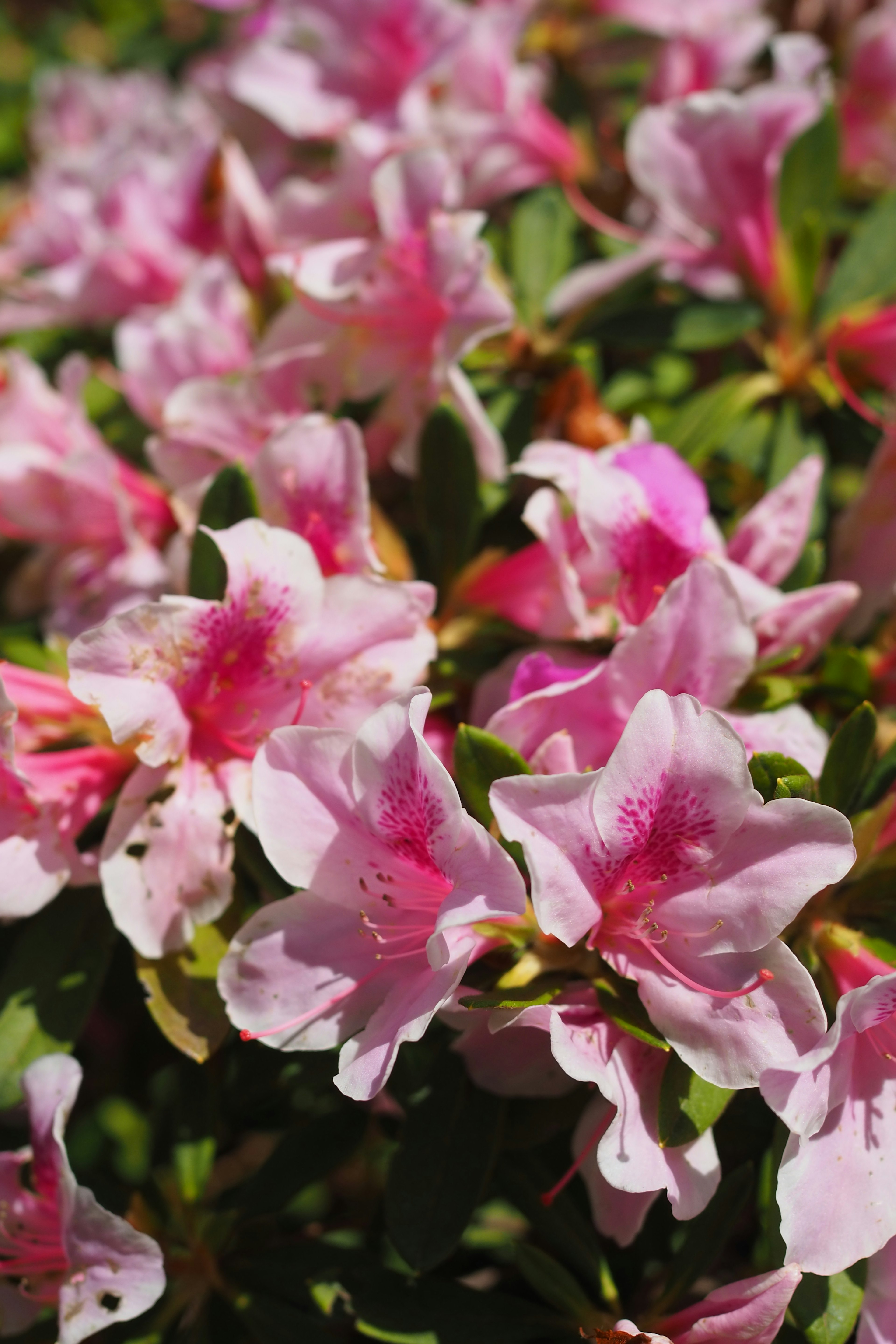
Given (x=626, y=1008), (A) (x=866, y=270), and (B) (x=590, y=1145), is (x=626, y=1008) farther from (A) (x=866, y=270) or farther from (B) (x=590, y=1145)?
(A) (x=866, y=270)

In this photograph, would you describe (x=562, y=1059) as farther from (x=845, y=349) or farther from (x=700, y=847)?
(x=845, y=349)

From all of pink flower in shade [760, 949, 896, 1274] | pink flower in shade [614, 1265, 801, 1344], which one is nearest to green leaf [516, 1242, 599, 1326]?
pink flower in shade [614, 1265, 801, 1344]

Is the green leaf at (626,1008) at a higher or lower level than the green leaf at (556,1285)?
higher

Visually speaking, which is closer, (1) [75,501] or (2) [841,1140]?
(2) [841,1140]

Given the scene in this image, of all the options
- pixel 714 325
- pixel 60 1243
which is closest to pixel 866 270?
pixel 714 325

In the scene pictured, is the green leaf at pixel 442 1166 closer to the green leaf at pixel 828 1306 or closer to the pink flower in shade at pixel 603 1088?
the pink flower in shade at pixel 603 1088

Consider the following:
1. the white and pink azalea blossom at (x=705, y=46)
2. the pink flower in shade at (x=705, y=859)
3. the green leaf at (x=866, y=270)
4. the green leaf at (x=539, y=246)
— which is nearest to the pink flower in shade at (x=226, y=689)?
the pink flower in shade at (x=705, y=859)
